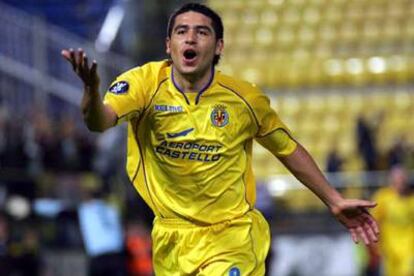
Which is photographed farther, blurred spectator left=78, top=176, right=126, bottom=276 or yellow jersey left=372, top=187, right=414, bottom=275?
yellow jersey left=372, top=187, right=414, bottom=275

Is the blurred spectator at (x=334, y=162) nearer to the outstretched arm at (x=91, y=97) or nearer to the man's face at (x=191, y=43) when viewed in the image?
the man's face at (x=191, y=43)

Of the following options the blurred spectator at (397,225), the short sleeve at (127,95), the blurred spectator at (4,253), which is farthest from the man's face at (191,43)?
the blurred spectator at (397,225)

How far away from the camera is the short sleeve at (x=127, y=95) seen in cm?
575

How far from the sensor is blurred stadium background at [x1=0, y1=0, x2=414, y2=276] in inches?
567

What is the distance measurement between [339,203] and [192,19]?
46.1 inches

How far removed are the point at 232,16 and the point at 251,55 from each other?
2.64 feet

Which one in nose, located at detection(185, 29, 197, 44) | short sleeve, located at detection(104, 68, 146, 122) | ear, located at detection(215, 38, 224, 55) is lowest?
short sleeve, located at detection(104, 68, 146, 122)

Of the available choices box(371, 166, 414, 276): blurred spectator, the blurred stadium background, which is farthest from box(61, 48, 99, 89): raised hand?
box(371, 166, 414, 276): blurred spectator

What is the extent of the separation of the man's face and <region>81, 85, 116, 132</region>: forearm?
55 cm

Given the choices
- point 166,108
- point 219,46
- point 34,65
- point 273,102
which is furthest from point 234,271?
point 273,102

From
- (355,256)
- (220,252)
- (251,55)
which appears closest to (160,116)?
(220,252)

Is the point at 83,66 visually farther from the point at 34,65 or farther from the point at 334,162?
the point at 334,162

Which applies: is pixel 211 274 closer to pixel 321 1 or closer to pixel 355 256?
pixel 355 256

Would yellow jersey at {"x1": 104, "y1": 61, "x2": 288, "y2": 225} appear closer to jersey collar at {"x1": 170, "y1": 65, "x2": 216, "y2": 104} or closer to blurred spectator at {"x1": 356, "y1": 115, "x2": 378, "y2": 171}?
jersey collar at {"x1": 170, "y1": 65, "x2": 216, "y2": 104}
